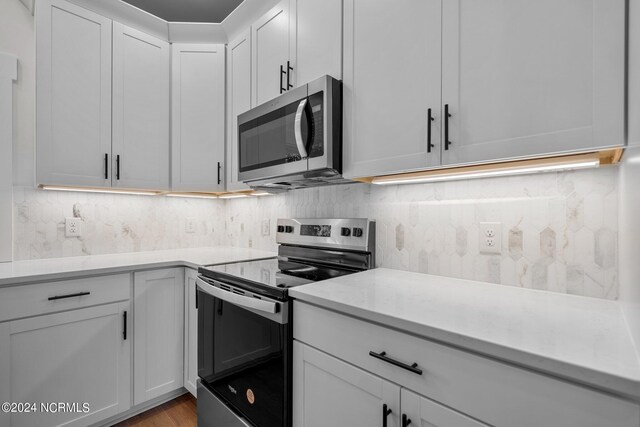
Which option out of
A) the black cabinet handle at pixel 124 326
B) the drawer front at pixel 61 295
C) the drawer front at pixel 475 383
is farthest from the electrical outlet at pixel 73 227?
the drawer front at pixel 475 383

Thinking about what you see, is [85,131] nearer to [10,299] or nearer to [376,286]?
[10,299]

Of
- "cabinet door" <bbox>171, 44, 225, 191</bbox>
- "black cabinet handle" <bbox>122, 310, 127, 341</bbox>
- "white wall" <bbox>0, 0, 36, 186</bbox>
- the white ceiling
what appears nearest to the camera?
"black cabinet handle" <bbox>122, 310, 127, 341</bbox>

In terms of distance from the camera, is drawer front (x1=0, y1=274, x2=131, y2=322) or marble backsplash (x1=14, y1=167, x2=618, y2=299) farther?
drawer front (x1=0, y1=274, x2=131, y2=322)

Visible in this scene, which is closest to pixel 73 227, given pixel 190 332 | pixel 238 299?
pixel 190 332

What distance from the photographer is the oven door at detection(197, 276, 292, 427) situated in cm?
119

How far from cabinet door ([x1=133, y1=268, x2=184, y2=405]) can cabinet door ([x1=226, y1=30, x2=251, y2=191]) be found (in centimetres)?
74

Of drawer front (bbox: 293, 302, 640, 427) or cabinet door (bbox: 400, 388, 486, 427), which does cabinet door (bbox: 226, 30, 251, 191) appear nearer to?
drawer front (bbox: 293, 302, 640, 427)

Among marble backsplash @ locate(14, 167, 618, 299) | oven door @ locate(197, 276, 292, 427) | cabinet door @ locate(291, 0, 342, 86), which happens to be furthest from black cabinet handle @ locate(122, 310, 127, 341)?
cabinet door @ locate(291, 0, 342, 86)

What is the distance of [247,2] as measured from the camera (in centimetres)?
189

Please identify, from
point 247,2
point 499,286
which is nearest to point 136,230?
point 247,2

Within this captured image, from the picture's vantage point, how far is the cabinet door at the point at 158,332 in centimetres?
182

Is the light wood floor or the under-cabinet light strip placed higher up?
the under-cabinet light strip

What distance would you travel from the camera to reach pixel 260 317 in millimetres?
1291

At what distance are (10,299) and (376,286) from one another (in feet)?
5.39
